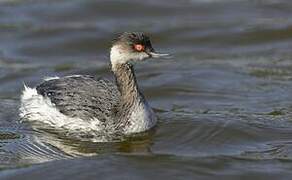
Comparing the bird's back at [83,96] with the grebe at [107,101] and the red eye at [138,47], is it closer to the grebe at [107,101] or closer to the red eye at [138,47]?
the grebe at [107,101]

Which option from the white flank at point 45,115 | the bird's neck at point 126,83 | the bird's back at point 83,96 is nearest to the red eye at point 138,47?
the bird's neck at point 126,83

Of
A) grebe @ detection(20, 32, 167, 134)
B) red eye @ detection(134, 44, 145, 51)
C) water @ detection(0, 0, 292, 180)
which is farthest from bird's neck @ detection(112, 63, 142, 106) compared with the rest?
water @ detection(0, 0, 292, 180)

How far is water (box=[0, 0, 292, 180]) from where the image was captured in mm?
10594

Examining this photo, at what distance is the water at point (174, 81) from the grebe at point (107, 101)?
0.69ft

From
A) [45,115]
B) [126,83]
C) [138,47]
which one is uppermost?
[138,47]

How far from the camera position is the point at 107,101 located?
12094 mm

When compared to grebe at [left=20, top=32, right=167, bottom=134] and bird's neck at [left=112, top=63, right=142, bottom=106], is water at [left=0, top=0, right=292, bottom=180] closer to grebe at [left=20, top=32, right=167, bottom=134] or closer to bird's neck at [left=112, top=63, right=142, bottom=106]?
grebe at [left=20, top=32, right=167, bottom=134]

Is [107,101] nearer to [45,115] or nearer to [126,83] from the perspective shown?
[126,83]

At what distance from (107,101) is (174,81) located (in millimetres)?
2476

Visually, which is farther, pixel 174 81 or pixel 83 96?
pixel 174 81

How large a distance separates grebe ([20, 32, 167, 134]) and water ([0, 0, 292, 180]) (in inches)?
8.2

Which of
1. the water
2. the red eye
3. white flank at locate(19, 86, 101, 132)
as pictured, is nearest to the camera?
the water

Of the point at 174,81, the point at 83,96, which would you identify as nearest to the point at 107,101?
the point at 83,96

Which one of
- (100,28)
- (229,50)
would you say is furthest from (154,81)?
(100,28)
